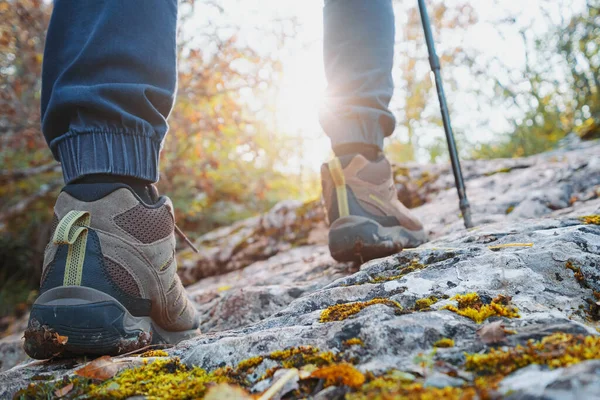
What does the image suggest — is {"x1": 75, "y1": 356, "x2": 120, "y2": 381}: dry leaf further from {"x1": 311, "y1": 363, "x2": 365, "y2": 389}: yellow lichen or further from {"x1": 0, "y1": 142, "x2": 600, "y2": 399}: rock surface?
{"x1": 311, "y1": 363, "x2": 365, "y2": 389}: yellow lichen

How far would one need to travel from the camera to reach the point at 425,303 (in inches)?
41.8

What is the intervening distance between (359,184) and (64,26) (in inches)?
54.3

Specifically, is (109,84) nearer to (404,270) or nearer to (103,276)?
(103,276)

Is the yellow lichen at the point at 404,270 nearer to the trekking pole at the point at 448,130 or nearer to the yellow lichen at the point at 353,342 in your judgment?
the yellow lichen at the point at 353,342

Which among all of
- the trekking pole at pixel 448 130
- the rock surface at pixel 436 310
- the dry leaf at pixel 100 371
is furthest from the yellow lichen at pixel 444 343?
the trekking pole at pixel 448 130

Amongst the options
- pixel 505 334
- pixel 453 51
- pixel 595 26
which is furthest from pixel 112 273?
pixel 453 51

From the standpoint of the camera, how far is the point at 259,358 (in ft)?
2.96


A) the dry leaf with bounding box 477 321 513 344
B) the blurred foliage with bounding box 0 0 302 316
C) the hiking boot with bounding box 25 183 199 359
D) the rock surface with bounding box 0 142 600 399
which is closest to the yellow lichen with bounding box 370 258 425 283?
the rock surface with bounding box 0 142 600 399

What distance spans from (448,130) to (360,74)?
65 centimetres

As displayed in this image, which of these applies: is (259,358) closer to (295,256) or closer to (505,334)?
(505,334)

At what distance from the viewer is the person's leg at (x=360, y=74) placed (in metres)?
2.06

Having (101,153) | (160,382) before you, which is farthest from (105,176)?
(160,382)

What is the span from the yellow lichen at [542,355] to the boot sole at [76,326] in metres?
1.00

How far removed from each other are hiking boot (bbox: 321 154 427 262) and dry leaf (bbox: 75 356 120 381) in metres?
1.14
